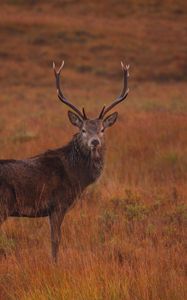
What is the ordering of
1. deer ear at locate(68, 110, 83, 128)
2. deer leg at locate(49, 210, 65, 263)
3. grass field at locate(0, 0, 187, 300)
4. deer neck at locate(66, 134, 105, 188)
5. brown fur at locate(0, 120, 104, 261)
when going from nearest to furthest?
grass field at locate(0, 0, 187, 300)
brown fur at locate(0, 120, 104, 261)
deer leg at locate(49, 210, 65, 263)
deer neck at locate(66, 134, 105, 188)
deer ear at locate(68, 110, 83, 128)

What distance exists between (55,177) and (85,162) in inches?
22.1

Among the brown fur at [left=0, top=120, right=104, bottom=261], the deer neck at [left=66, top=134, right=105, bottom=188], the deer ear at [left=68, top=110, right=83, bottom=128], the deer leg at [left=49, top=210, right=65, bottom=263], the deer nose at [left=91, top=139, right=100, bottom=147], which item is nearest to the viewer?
the brown fur at [left=0, top=120, right=104, bottom=261]

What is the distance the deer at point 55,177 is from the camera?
747 centimetres

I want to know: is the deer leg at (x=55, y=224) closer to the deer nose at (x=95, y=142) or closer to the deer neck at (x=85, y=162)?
the deer neck at (x=85, y=162)

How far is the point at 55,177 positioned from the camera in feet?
26.1

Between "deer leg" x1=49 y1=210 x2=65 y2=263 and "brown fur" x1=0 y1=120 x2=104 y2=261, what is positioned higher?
"brown fur" x1=0 y1=120 x2=104 y2=261

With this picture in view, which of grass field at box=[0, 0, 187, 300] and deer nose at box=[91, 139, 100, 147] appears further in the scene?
deer nose at box=[91, 139, 100, 147]

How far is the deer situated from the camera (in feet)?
24.5

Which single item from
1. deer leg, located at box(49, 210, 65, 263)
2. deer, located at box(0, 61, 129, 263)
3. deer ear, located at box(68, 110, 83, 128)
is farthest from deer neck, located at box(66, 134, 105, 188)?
deer leg, located at box(49, 210, 65, 263)

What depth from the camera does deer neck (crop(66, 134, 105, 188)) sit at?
830cm

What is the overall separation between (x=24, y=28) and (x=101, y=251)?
1525 inches

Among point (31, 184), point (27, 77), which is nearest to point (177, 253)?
point (31, 184)

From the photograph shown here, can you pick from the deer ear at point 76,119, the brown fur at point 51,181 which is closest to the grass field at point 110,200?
the brown fur at point 51,181

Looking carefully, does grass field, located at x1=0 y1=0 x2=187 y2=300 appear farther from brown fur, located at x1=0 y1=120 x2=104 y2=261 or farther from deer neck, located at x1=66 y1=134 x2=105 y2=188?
deer neck, located at x1=66 y1=134 x2=105 y2=188
